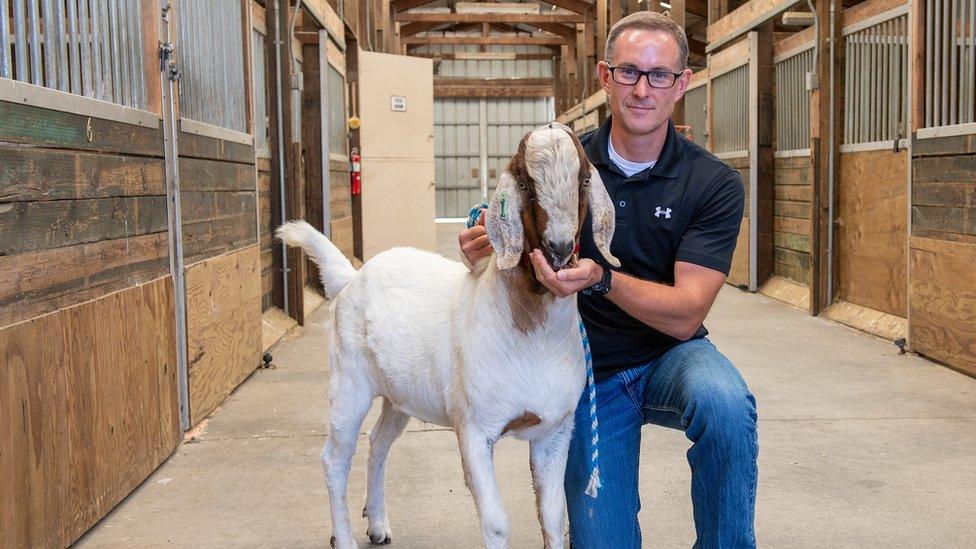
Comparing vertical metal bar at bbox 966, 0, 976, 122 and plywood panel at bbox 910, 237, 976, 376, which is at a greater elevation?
vertical metal bar at bbox 966, 0, 976, 122

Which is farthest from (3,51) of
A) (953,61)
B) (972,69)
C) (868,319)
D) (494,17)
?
(494,17)

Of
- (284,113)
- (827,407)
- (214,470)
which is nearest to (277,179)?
(284,113)

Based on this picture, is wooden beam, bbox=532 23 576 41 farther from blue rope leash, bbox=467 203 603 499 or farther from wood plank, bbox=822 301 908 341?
blue rope leash, bbox=467 203 603 499

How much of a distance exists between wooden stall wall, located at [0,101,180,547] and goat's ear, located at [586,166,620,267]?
1488 mm

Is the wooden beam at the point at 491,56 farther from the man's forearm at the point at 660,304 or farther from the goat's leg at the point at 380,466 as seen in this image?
the man's forearm at the point at 660,304

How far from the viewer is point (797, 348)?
577 cm

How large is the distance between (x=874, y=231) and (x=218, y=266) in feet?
14.9

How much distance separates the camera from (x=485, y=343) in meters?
2.06

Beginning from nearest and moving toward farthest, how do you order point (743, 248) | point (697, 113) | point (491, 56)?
point (743, 248), point (697, 113), point (491, 56)

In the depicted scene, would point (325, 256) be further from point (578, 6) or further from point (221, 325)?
point (578, 6)

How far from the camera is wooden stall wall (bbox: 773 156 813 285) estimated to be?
7.83m

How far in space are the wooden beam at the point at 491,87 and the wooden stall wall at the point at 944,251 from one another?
57.2 feet

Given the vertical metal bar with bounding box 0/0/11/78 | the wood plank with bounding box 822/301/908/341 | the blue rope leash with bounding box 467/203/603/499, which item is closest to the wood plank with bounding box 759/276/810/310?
the wood plank with bounding box 822/301/908/341

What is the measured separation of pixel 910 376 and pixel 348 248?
6.24m
